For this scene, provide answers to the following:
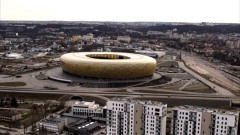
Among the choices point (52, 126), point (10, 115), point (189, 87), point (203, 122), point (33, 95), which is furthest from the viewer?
point (189, 87)

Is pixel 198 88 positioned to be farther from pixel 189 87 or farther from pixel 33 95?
pixel 33 95

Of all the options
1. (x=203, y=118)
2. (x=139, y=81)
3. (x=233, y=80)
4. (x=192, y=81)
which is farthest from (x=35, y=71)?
(x=203, y=118)

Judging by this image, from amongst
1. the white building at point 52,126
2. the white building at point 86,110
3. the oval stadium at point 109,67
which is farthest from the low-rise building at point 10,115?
the oval stadium at point 109,67

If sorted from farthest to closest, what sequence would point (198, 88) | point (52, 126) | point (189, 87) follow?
point (189, 87) → point (198, 88) → point (52, 126)

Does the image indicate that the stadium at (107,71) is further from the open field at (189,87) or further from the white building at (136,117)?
the white building at (136,117)

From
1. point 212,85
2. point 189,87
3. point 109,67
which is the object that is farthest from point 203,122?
point 212,85

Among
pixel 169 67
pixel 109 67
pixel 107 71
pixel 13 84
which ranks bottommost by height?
pixel 169 67

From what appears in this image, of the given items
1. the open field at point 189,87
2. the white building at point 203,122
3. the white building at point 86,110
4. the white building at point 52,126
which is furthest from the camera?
the open field at point 189,87
